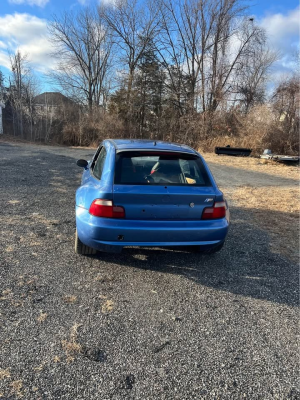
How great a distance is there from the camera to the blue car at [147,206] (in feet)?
10.2

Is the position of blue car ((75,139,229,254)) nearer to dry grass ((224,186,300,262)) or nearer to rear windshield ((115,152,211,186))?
rear windshield ((115,152,211,186))

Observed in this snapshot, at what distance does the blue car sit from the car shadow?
0.34 m

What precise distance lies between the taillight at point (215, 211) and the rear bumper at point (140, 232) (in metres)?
0.08

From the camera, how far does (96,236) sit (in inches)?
123

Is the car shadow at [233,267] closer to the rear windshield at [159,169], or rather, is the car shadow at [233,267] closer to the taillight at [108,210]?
the taillight at [108,210]

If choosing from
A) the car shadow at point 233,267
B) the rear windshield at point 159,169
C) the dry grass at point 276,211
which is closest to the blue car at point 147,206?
the rear windshield at point 159,169

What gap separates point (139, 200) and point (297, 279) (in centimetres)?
228

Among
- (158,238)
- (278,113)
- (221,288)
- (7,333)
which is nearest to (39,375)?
(7,333)

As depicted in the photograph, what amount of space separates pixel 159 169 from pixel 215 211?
0.89 m

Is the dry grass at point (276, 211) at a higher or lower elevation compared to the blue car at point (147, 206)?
lower

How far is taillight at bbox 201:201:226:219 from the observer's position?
11.0ft

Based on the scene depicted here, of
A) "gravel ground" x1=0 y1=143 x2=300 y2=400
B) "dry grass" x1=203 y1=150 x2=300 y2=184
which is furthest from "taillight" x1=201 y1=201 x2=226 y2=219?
"dry grass" x1=203 y1=150 x2=300 y2=184

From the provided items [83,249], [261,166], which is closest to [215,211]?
[83,249]

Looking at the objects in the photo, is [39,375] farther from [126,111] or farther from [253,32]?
[253,32]
